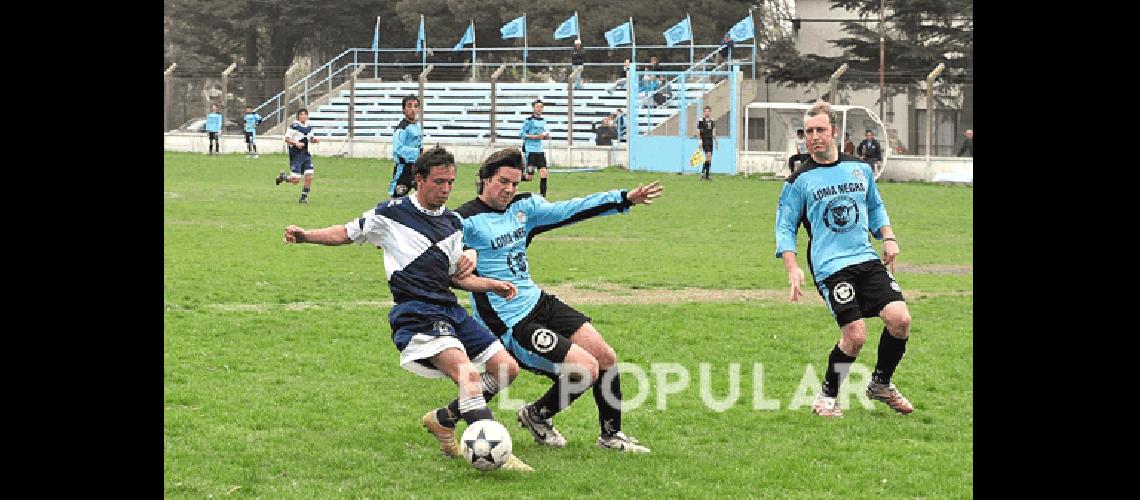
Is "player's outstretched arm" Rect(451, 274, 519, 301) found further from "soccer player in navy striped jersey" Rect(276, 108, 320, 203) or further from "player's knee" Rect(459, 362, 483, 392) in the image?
"soccer player in navy striped jersey" Rect(276, 108, 320, 203)

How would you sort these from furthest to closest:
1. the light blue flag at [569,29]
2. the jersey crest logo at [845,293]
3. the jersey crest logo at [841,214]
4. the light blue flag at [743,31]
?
the light blue flag at [569,29] < the light blue flag at [743,31] < the jersey crest logo at [841,214] < the jersey crest logo at [845,293]

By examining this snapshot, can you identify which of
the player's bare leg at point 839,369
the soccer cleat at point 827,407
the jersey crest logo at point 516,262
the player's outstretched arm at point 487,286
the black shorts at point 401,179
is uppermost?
the black shorts at point 401,179

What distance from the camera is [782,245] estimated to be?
34.3 feet

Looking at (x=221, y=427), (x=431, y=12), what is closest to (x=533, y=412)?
(x=221, y=427)

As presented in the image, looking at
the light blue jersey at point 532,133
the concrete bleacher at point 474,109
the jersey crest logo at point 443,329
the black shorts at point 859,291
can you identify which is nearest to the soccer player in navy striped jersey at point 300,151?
the light blue jersey at point 532,133

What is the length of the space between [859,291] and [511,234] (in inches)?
101

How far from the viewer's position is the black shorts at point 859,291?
34.3 ft

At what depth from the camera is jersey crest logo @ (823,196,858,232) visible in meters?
10.6

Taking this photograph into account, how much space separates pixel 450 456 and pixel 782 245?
2782mm

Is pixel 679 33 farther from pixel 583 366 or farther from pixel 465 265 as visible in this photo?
pixel 465 265

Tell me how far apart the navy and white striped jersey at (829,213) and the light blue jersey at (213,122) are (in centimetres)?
4387

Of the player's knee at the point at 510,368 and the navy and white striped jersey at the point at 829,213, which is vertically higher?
the navy and white striped jersey at the point at 829,213

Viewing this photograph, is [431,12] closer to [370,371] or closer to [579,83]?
[579,83]

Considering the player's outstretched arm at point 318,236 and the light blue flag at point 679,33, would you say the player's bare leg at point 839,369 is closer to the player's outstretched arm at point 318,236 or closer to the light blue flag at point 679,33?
the player's outstretched arm at point 318,236
